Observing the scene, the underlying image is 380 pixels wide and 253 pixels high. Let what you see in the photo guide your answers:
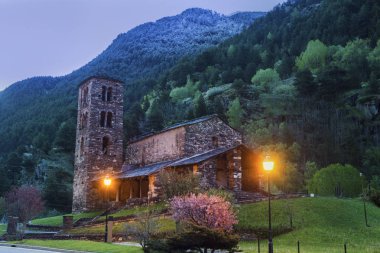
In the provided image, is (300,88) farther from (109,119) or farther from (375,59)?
(109,119)

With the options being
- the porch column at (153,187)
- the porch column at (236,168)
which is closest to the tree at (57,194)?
the porch column at (153,187)

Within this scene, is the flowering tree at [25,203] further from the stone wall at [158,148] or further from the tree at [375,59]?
the tree at [375,59]

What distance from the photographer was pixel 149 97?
119312 mm

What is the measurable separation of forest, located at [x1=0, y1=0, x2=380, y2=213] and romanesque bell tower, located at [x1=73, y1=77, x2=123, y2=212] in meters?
20.3

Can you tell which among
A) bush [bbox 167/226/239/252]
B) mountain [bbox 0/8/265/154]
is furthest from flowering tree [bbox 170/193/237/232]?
mountain [bbox 0/8/265/154]

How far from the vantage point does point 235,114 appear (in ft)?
266

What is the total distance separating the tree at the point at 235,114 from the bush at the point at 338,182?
3082 centimetres

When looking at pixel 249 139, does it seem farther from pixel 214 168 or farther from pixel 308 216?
pixel 308 216

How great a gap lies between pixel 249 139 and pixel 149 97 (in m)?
54.5

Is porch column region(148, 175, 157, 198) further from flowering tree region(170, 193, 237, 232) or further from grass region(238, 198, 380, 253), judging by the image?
flowering tree region(170, 193, 237, 232)

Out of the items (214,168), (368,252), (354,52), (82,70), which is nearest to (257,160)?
(214,168)

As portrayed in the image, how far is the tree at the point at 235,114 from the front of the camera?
8020 centimetres

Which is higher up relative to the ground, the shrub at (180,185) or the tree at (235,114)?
the tree at (235,114)

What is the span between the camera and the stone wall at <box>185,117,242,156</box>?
4578 centimetres
